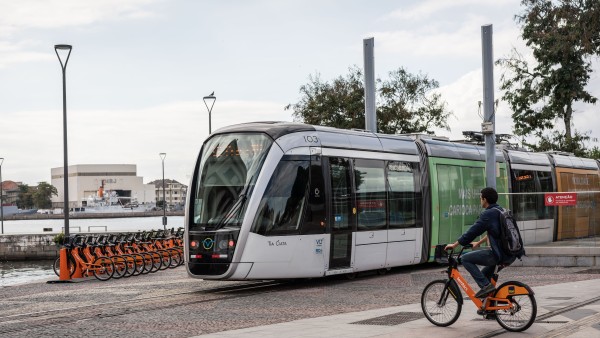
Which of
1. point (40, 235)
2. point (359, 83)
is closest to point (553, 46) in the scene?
point (359, 83)

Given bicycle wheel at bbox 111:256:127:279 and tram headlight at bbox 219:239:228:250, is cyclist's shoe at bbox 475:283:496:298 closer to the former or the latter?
tram headlight at bbox 219:239:228:250

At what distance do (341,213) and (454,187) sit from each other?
6628 millimetres

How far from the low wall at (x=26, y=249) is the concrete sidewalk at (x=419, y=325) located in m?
55.9

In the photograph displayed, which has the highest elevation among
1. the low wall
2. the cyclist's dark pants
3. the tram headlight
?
the tram headlight

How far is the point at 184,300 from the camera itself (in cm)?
1752

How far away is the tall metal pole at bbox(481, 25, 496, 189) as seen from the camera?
25891mm

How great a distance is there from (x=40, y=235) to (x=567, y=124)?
120 ft

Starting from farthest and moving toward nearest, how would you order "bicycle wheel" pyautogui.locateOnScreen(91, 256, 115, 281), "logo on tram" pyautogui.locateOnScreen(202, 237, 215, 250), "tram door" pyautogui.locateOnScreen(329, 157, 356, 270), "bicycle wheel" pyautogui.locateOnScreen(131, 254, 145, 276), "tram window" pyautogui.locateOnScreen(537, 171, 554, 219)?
"bicycle wheel" pyautogui.locateOnScreen(131, 254, 145, 276) < "tram window" pyautogui.locateOnScreen(537, 171, 554, 219) < "bicycle wheel" pyautogui.locateOnScreen(91, 256, 115, 281) < "tram door" pyautogui.locateOnScreen(329, 157, 356, 270) < "logo on tram" pyautogui.locateOnScreen(202, 237, 215, 250)

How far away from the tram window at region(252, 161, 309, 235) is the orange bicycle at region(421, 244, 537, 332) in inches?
250

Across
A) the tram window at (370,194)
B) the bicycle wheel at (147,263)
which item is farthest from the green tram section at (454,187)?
the bicycle wheel at (147,263)

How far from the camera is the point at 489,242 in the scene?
12.2m

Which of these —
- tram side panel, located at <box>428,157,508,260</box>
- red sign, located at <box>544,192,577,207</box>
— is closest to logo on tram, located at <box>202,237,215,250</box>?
tram side panel, located at <box>428,157,508,260</box>

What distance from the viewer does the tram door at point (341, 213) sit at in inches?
800

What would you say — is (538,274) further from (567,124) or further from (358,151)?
(567,124)
